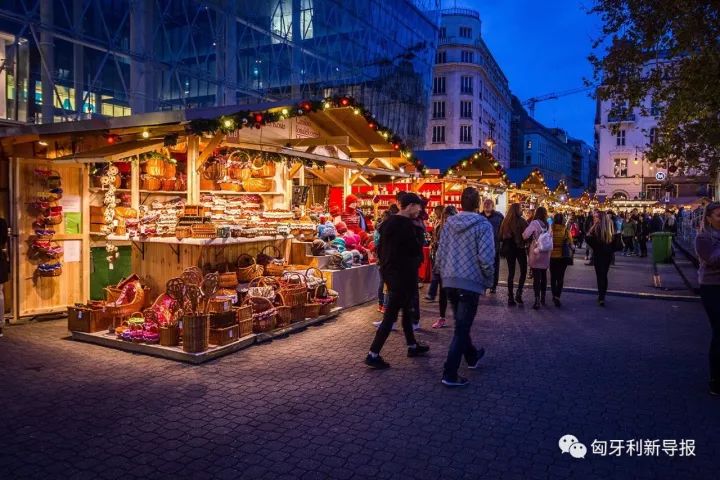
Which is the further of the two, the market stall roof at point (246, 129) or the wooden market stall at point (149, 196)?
the wooden market stall at point (149, 196)

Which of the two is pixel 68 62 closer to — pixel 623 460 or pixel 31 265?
pixel 31 265

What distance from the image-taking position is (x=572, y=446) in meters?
4.24

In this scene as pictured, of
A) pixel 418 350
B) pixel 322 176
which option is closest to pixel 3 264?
pixel 418 350

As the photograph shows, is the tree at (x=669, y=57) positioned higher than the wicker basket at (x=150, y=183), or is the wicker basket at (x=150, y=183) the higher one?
the tree at (x=669, y=57)

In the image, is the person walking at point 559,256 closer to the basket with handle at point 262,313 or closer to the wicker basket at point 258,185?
the basket with handle at point 262,313

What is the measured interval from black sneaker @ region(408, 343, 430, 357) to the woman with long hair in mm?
3978

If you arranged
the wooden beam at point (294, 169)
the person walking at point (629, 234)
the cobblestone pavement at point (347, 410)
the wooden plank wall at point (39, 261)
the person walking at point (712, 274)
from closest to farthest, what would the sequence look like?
the cobblestone pavement at point (347, 410)
the person walking at point (712, 274)
the wooden plank wall at point (39, 261)
the wooden beam at point (294, 169)
the person walking at point (629, 234)

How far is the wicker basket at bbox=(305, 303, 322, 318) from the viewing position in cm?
844

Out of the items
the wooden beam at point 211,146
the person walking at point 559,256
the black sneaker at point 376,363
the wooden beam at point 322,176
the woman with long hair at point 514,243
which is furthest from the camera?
the wooden beam at point 322,176

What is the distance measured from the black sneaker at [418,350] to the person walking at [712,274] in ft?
9.66

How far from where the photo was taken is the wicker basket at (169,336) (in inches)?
267

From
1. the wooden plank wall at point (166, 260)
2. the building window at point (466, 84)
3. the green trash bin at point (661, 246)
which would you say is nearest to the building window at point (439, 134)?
the building window at point (466, 84)

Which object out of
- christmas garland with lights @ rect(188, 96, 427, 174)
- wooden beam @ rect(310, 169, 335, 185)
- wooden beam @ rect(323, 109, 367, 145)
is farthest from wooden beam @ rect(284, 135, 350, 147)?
wooden beam @ rect(310, 169, 335, 185)

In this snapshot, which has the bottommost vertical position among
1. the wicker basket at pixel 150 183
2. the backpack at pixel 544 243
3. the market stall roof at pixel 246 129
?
the backpack at pixel 544 243
